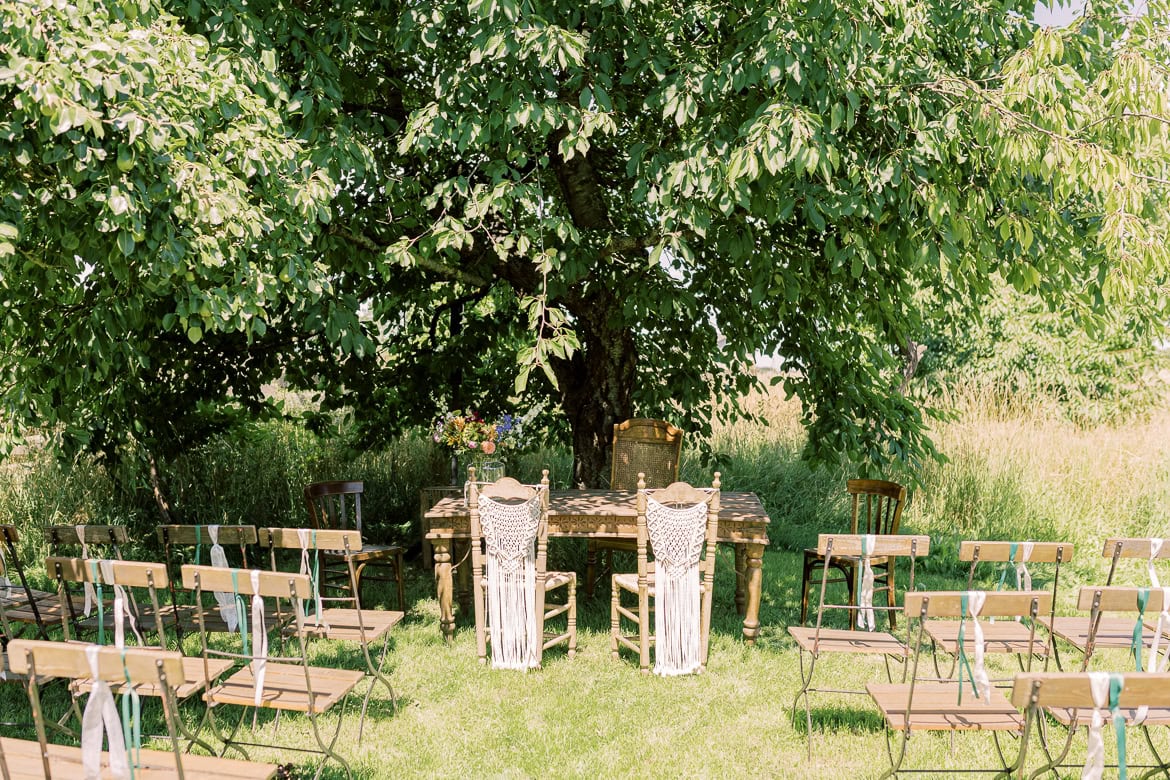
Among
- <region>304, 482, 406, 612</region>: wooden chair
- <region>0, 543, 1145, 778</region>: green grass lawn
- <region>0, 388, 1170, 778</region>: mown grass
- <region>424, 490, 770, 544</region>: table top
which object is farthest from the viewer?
<region>304, 482, 406, 612</region>: wooden chair

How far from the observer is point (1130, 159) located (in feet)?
17.2

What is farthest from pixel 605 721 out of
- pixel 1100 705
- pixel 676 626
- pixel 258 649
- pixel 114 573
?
pixel 1100 705

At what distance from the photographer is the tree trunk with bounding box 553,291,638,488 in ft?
24.3

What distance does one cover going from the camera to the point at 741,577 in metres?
6.27

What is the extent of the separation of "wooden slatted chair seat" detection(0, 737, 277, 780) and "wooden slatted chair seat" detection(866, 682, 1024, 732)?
7.49 ft

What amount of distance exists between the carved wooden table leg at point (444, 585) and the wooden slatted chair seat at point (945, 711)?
9.03 ft

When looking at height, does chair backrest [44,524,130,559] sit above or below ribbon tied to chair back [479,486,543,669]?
above

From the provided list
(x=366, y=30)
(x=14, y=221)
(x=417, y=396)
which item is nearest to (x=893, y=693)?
(x=14, y=221)

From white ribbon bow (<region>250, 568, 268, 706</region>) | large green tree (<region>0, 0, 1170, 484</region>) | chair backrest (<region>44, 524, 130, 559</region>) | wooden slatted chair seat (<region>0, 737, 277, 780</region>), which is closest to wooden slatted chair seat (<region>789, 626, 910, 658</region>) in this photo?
large green tree (<region>0, 0, 1170, 484</region>)

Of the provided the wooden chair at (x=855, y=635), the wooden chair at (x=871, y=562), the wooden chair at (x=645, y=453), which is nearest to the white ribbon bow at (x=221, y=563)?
the wooden chair at (x=855, y=635)

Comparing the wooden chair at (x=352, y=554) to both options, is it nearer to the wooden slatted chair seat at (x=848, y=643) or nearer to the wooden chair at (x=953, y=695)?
the wooden slatted chair seat at (x=848, y=643)

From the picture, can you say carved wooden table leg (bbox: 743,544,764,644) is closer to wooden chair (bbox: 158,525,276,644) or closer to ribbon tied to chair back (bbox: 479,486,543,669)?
ribbon tied to chair back (bbox: 479,486,543,669)

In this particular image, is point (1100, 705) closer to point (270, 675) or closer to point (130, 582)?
point (270, 675)

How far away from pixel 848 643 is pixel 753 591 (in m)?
1.12
